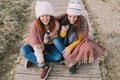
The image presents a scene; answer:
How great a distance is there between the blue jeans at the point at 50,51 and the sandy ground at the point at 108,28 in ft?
2.59

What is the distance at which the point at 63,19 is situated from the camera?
416 centimetres

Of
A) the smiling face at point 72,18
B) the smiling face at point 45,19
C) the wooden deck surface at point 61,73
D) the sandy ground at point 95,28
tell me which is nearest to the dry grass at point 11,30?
the sandy ground at point 95,28

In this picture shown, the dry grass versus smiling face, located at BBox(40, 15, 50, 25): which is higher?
smiling face, located at BBox(40, 15, 50, 25)

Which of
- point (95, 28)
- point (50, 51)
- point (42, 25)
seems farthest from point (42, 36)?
point (95, 28)

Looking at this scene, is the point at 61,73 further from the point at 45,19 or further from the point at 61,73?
the point at 45,19

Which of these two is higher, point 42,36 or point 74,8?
point 74,8

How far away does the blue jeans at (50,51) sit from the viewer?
416 cm

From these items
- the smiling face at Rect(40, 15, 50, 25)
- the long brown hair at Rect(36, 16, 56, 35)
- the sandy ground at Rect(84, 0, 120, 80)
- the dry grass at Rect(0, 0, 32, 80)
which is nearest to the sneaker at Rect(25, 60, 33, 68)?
the dry grass at Rect(0, 0, 32, 80)

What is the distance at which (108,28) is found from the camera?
5.81m

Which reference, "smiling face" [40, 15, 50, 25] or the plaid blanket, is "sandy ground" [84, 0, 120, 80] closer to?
the plaid blanket

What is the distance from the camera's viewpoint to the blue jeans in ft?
13.7

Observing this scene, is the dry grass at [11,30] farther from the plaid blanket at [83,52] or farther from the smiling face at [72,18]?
the smiling face at [72,18]

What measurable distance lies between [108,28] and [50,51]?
1.98m

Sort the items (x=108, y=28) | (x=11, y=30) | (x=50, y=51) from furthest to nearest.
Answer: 1. (x=108, y=28)
2. (x=11, y=30)
3. (x=50, y=51)
